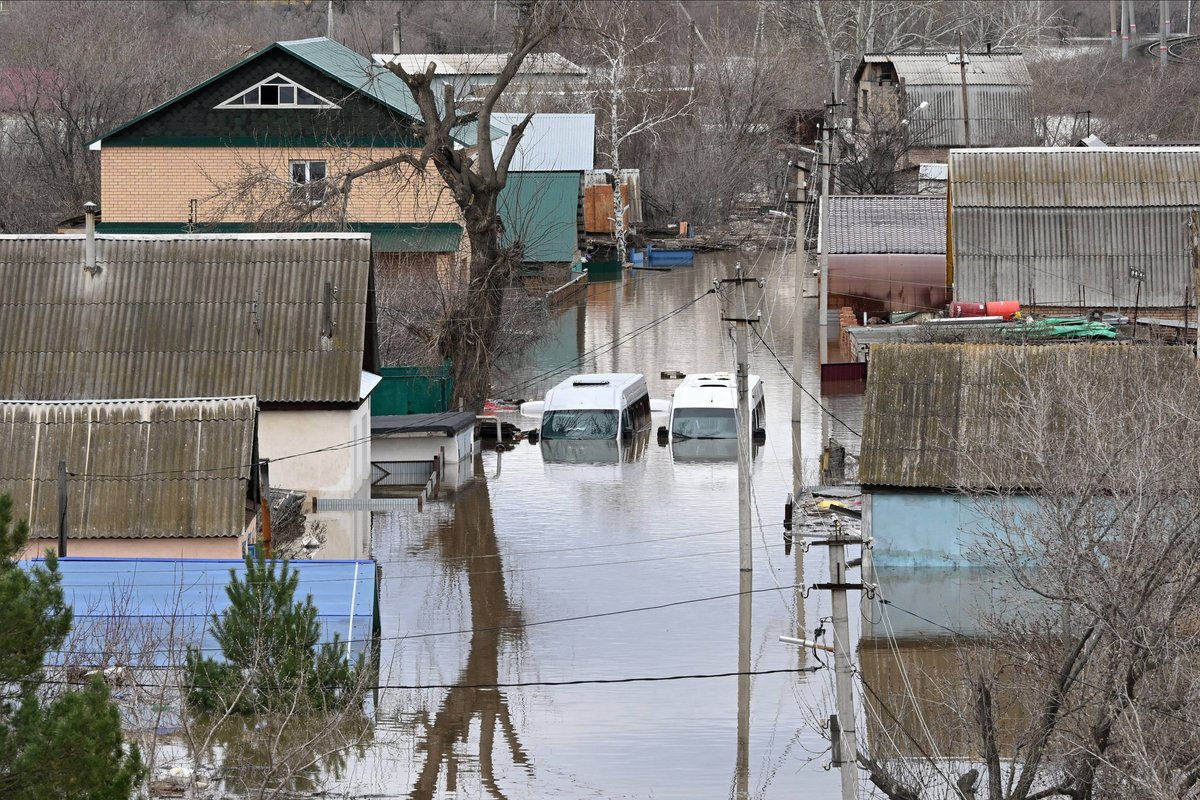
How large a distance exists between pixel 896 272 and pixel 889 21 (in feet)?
154

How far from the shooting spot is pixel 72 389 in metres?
24.3

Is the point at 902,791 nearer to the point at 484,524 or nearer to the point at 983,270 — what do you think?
the point at 484,524

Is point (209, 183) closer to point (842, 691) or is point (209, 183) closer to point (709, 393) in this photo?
point (709, 393)

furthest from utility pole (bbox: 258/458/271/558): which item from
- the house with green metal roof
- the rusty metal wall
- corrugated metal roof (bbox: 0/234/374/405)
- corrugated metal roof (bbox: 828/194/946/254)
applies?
corrugated metal roof (bbox: 828/194/946/254)

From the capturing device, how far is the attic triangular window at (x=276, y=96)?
140 ft

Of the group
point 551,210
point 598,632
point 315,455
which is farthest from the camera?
point 551,210

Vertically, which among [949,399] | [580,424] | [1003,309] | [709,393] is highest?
[1003,309]

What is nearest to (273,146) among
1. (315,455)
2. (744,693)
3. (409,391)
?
(409,391)

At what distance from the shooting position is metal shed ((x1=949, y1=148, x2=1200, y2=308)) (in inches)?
1328

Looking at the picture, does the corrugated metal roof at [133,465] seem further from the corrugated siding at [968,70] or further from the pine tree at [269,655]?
the corrugated siding at [968,70]

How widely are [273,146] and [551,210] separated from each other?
1304cm

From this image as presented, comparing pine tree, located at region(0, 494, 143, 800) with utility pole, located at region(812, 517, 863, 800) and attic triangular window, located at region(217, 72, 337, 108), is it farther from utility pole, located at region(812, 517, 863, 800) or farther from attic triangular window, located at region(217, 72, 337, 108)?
attic triangular window, located at region(217, 72, 337, 108)

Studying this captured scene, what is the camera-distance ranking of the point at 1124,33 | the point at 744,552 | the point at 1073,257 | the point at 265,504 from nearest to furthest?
the point at 744,552 → the point at 265,504 → the point at 1073,257 → the point at 1124,33

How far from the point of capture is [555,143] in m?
56.7
